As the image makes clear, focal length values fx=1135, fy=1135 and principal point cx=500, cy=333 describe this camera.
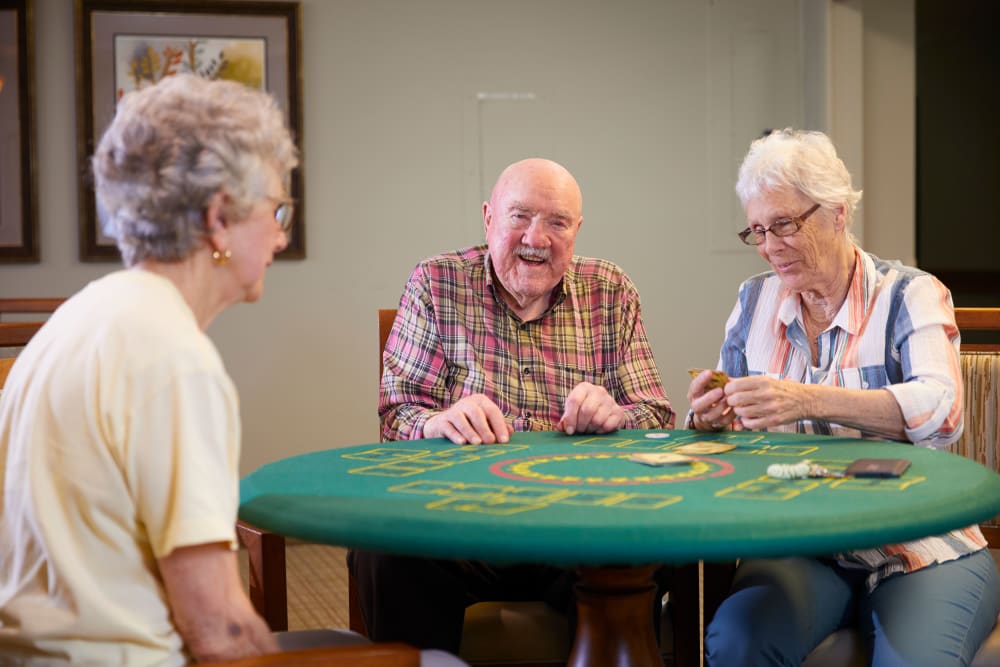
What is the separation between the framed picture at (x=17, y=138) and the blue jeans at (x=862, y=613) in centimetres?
357

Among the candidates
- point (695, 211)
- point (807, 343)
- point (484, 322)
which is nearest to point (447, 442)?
point (484, 322)

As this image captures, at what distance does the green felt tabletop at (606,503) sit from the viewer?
1.40m

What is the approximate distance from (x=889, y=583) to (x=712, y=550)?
2.45 ft

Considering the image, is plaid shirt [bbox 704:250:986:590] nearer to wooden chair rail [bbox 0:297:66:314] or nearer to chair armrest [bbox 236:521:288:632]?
chair armrest [bbox 236:521:288:632]

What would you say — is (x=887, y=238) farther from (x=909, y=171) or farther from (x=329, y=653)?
(x=329, y=653)

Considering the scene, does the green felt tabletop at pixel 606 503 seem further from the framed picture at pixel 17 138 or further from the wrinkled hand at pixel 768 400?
the framed picture at pixel 17 138

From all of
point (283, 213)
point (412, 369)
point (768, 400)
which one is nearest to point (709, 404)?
point (768, 400)

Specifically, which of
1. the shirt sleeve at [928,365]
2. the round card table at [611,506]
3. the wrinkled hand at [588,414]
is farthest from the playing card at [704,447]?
the shirt sleeve at [928,365]

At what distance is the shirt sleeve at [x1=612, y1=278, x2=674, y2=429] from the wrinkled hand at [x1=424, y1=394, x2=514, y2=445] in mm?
462

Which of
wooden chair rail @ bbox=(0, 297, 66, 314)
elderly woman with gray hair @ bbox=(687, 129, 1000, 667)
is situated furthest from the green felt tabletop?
wooden chair rail @ bbox=(0, 297, 66, 314)

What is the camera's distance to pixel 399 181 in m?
4.93

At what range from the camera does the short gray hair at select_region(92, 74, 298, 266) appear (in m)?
1.35

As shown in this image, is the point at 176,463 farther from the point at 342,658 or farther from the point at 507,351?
the point at 507,351

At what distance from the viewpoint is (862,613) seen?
2.02 metres
